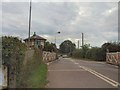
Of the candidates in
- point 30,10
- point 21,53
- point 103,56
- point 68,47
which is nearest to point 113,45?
point 103,56

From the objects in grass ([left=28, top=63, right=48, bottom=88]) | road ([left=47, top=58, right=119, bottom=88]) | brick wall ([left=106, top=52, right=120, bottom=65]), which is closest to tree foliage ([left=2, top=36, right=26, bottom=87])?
grass ([left=28, top=63, right=48, bottom=88])

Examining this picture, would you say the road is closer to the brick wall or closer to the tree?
the brick wall

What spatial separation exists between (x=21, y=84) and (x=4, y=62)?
47.3 inches

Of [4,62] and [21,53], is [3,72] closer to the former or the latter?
[4,62]

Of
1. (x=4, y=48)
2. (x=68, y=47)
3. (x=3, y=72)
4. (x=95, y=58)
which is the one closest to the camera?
(x=3, y=72)

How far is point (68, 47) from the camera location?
168m

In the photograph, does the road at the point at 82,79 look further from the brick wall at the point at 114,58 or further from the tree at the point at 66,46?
the tree at the point at 66,46

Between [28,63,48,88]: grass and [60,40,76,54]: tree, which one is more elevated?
[60,40,76,54]: tree

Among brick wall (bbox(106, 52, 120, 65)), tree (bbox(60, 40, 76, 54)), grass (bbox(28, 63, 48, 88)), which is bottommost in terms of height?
grass (bbox(28, 63, 48, 88))

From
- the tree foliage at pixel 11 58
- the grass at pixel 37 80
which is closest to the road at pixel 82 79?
the grass at pixel 37 80

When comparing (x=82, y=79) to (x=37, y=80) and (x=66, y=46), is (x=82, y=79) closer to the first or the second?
(x=37, y=80)

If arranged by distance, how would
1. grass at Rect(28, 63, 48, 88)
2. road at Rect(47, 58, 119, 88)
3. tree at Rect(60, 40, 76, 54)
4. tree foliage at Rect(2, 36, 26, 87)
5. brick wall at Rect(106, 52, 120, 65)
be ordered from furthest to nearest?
tree at Rect(60, 40, 76, 54) < brick wall at Rect(106, 52, 120, 65) < road at Rect(47, 58, 119, 88) < grass at Rect(28, 63, 48, 88) < tree foliage at Rect(2, 36, 26, 87)

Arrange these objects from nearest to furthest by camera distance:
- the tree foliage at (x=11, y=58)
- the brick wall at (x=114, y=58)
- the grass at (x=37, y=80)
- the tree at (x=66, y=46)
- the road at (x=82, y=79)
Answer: the tree foliage at (x=11, y=58), the grass at (x=37, y=80), the road at (x=82, y=79), the brick wall at (x=114, y=58), the tree at (x=66, y=46)

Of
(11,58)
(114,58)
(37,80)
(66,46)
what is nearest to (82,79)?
(37,80)
